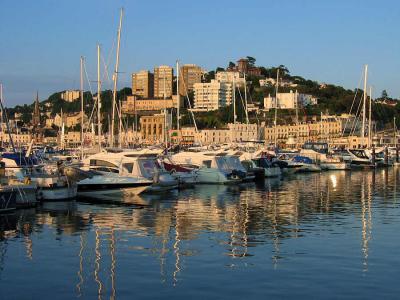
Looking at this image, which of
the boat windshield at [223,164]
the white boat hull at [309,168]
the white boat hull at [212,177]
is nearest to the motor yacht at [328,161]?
the white boat hull at [309,168]

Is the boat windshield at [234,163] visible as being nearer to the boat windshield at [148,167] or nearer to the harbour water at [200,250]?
the boat windshield at [148,167]

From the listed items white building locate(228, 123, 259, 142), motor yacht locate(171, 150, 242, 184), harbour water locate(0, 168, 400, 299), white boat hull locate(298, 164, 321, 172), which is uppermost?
white building locate(228, 123, 259, 142)

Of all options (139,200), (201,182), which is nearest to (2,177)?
(139,200)

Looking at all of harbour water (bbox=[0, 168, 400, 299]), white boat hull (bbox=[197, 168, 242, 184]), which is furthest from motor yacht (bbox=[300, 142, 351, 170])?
harbour water (bbox=[0, 168, 400, 299])

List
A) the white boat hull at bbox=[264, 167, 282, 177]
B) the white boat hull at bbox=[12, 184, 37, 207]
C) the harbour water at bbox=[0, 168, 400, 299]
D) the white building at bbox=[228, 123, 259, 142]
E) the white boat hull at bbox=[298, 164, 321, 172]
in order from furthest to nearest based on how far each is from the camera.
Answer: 1. the white building at bbox=[228, 123, 259, 142]
2. the white boat hull at bbox=[298, 164, 321, 172]
3. the white boat hull at bbox=[264, 167, 282, 177]
4. the white boat hull at bbox=[12, 184, 37, 207]
5. the harbour water at bbox=[0, 168, 400, 299]

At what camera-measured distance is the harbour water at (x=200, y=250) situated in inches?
585

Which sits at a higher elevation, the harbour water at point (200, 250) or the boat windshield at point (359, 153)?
the boat windshield at point (359, 153)

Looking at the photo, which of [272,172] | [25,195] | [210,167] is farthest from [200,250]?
[272,172]

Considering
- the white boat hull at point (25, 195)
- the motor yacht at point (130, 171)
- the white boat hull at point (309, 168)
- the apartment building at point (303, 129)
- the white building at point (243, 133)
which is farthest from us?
the apartment building at point (303, 129)

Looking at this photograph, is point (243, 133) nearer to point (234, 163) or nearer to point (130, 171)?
point (234, 163)

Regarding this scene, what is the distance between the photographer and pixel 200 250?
757 inches

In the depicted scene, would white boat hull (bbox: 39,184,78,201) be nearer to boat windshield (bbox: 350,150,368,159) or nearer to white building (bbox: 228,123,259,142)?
white building (bbox: 228,123,259,142)

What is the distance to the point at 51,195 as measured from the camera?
31750mm

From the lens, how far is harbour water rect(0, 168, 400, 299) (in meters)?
14.9
